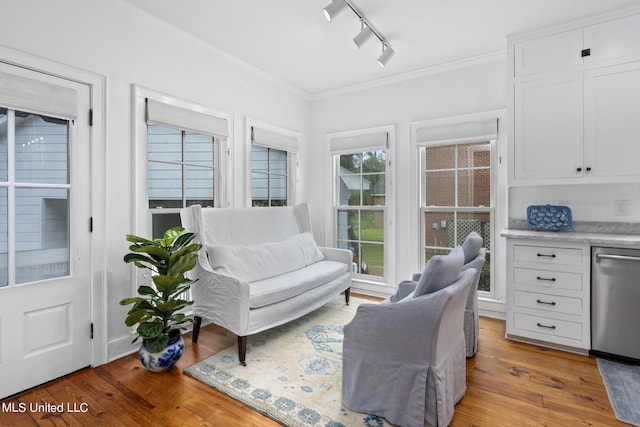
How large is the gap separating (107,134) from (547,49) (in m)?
3.76

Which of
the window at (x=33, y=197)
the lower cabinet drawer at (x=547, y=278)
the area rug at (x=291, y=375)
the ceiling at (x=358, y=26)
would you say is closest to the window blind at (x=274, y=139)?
the ceiling at (x=358, y=26)

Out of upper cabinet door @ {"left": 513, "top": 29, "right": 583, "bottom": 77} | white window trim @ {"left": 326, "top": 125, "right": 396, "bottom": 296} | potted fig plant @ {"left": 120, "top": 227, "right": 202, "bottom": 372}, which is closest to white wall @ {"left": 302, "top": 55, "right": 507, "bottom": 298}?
white window trim @ {"left": 326, "top": 125, "right": 396, "bottom": 296}

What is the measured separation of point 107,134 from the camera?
2.50 metres

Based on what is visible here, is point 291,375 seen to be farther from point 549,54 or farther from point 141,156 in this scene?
point 549,54

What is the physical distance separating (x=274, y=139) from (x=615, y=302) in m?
3.59

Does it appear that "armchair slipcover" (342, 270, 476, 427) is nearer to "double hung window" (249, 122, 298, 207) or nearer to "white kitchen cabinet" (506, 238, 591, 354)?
"white kitchen cabinet" (506, 238, 591, 354)

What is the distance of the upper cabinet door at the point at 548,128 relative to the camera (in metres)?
2.80

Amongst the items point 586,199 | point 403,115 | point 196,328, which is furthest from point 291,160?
point 586,199

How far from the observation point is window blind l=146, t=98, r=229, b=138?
9.16 ft

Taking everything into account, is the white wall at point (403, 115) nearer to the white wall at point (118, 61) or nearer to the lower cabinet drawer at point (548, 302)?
the lower cabinet drawer at point (548, 302)

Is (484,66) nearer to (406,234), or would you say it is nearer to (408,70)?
(408,70)

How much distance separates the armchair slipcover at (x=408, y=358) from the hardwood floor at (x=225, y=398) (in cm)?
28

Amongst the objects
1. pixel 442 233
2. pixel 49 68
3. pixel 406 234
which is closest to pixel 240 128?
pixel 49 68

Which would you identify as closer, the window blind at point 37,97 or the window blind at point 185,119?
the window blind at point 37,97
